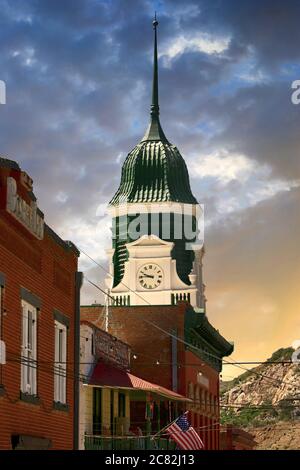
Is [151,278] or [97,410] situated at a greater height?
[151,278]

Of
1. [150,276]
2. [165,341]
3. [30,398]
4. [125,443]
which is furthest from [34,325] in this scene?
[150,276]

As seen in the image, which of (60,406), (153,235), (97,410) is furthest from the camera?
(153,235)

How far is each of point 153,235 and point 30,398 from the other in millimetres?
89048

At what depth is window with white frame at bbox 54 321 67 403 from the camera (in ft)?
131

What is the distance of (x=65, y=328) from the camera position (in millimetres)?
41344

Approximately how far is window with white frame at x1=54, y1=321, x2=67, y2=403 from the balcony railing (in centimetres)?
421

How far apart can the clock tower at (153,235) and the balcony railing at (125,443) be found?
64819mm

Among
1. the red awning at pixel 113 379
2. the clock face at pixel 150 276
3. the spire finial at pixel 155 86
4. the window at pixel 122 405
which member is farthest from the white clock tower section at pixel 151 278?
the red awning at pixel 113 379

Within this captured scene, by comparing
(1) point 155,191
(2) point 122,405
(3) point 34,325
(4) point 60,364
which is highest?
(1) point 155,191

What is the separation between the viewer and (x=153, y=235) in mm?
124688

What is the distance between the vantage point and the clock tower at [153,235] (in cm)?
12525

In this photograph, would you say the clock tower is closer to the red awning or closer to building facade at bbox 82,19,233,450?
building facade at bbox 82,19,233,450

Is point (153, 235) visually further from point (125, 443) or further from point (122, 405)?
point (125, 443)
